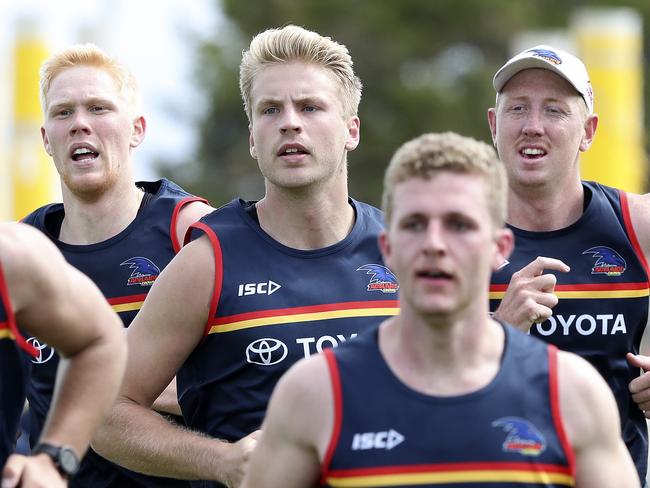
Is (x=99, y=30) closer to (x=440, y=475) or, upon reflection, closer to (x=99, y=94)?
(x=99, y=94)

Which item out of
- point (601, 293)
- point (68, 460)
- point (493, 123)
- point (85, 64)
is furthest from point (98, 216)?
point (68, 460)

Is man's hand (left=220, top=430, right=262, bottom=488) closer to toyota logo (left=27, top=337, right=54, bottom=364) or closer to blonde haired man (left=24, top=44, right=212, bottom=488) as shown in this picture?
blonde haired man (left=24, top=44, right=212, bottom=488)

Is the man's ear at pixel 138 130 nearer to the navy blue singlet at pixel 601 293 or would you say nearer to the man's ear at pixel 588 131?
the navy blue singlet at pixel 601 293

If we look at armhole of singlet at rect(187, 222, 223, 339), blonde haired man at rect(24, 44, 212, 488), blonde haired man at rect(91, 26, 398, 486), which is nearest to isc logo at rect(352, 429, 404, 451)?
blonde haired man at rect(91, 26, 398, 486)

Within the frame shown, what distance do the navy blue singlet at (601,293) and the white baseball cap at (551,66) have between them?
1.62ft

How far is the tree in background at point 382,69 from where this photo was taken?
3578 cm

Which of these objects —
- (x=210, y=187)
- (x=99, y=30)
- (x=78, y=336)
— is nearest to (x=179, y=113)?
(x=210, y=187)

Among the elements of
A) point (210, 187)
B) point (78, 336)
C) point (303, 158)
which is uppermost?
point (210, 187)

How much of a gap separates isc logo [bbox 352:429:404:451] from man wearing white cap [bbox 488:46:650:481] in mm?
1886

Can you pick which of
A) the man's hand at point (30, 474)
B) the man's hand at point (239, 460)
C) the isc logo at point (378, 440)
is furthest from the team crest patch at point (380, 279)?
the man's hand at point (30, 474)

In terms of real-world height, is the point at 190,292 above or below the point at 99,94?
below

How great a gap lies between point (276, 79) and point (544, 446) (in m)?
2.36

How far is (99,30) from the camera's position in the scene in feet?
99.1

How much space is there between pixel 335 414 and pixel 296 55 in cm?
222
